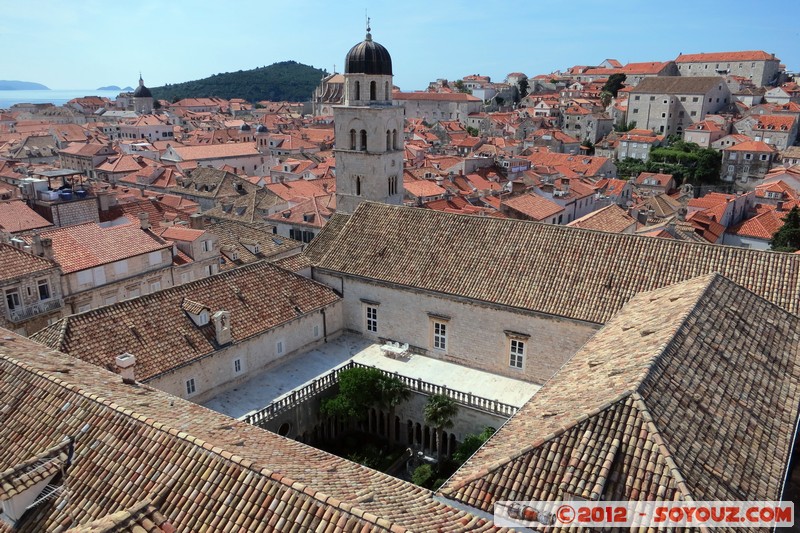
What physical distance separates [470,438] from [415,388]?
3.20 metres

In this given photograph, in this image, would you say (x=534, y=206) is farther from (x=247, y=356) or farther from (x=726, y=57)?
(x=726, y=57)

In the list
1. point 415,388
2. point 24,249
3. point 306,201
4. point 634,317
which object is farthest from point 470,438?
point 306,201

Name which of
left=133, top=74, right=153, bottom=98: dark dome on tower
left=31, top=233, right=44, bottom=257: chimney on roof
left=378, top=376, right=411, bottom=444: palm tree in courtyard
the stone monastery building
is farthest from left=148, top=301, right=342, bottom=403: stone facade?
left=133, top=74, right=153, bottom=98: dark dome on tower

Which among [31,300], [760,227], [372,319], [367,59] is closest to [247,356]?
[372,319]

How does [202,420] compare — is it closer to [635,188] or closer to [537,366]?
[537,366]

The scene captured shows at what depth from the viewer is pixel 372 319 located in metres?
30.3

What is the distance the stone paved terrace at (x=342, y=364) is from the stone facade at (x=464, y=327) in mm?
615

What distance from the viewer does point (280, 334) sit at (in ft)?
90.4

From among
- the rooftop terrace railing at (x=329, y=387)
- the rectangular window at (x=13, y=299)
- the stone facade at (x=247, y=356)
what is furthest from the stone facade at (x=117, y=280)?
the rooftop terrace railing at (x=329, y=387)

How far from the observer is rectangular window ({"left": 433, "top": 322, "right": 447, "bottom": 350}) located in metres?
28.1

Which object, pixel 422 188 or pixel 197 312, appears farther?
pixel 422 188

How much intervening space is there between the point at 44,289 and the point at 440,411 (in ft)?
67.8

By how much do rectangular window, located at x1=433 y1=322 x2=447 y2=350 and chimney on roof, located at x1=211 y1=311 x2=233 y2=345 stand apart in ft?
30.3

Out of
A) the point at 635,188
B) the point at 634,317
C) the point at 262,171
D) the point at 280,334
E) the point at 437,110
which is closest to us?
the point at 634,317
